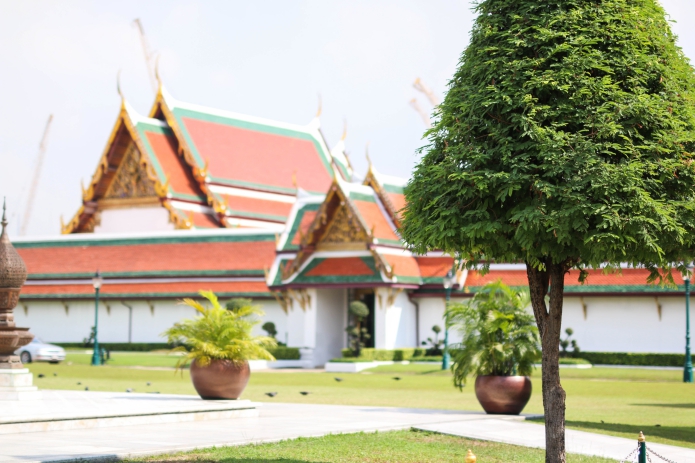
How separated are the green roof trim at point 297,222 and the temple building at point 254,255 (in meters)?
0.05

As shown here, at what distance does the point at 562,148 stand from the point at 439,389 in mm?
15607

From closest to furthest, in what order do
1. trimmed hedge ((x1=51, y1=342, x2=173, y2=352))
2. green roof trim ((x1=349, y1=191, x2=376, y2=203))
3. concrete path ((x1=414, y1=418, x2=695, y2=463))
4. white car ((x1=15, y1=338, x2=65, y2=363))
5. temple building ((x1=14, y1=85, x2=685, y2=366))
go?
concrete path ((x1=414, y1=418, x2=695, y2=463)) < white car ((x1=15, y1=338, x2=65, y2=363)) < temple building ((x1=14, y1=85, x2=685, y2=366)) < green roof trim ((x1=349, y1=191, x2=376, y2=203)) < trimmed hedge ((x1=51, y1=342, x2=173, y2=352))

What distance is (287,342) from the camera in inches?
1428

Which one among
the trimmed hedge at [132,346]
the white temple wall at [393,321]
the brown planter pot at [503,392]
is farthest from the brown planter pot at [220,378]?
the trimmed hedge at [132,346]

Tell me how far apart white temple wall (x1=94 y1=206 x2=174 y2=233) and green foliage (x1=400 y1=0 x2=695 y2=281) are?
34.6 meters

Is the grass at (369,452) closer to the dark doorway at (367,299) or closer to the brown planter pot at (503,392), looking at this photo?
the brown planter pot at (503,392)

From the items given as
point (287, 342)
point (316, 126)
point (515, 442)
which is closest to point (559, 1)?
point (515, 442)

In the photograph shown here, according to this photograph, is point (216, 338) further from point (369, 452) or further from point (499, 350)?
point (369, 452)

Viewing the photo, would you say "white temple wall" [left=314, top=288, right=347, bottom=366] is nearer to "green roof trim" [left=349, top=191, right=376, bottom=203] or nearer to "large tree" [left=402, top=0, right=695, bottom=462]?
"green roof trim" [left=349, top=191, right=376, bottom=203]

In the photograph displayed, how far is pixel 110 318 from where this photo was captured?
40.6 m

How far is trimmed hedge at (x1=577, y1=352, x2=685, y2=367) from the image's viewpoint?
3047cm

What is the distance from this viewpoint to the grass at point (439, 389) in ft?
51.0

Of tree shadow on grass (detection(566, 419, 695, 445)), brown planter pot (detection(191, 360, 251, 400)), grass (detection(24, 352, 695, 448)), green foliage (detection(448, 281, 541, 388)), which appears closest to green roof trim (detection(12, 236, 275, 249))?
grass (detection(24, 352, 695, 448))

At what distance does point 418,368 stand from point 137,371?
26.1 feet
